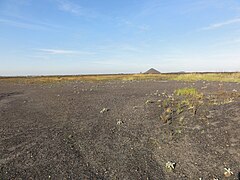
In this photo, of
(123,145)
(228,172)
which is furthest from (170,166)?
(123,145)

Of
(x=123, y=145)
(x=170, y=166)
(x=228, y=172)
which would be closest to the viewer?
(x=228, y=172)

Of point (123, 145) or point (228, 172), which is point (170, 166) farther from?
point (123, 145)

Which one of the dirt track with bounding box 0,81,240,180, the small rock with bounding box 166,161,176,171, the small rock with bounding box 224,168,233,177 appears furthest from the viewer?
the small rock with bounding box 166,161,176,171

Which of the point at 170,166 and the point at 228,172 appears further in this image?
the point at 170,166

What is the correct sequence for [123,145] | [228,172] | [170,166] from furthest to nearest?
[123,145]
[170,166]
[228,172]

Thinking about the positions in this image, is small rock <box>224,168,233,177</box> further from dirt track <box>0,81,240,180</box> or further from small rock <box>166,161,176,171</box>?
small rock <box>166,161,176,171</box>

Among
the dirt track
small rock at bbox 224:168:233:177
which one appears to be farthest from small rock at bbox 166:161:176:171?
small rock at bbox 224:168:233:177

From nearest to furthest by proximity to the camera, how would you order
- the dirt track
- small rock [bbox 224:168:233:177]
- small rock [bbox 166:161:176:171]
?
small rock [bbox 224:168:233:177]
the dirt track
small rock [bbox 166:161:176:171]

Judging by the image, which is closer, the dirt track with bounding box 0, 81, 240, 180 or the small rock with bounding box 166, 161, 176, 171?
the dirt track with bounding box 0, 81, 240, 180

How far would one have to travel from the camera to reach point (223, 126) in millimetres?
12516

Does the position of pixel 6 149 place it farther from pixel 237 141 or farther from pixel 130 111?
pixel 237 141

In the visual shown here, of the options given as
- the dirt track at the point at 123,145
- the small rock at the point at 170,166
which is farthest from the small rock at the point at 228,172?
the small rock at the point at 170,166

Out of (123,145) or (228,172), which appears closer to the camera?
(228,172)

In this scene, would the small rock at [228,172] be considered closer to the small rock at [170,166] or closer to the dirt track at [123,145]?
the dirt track at [123,145]
